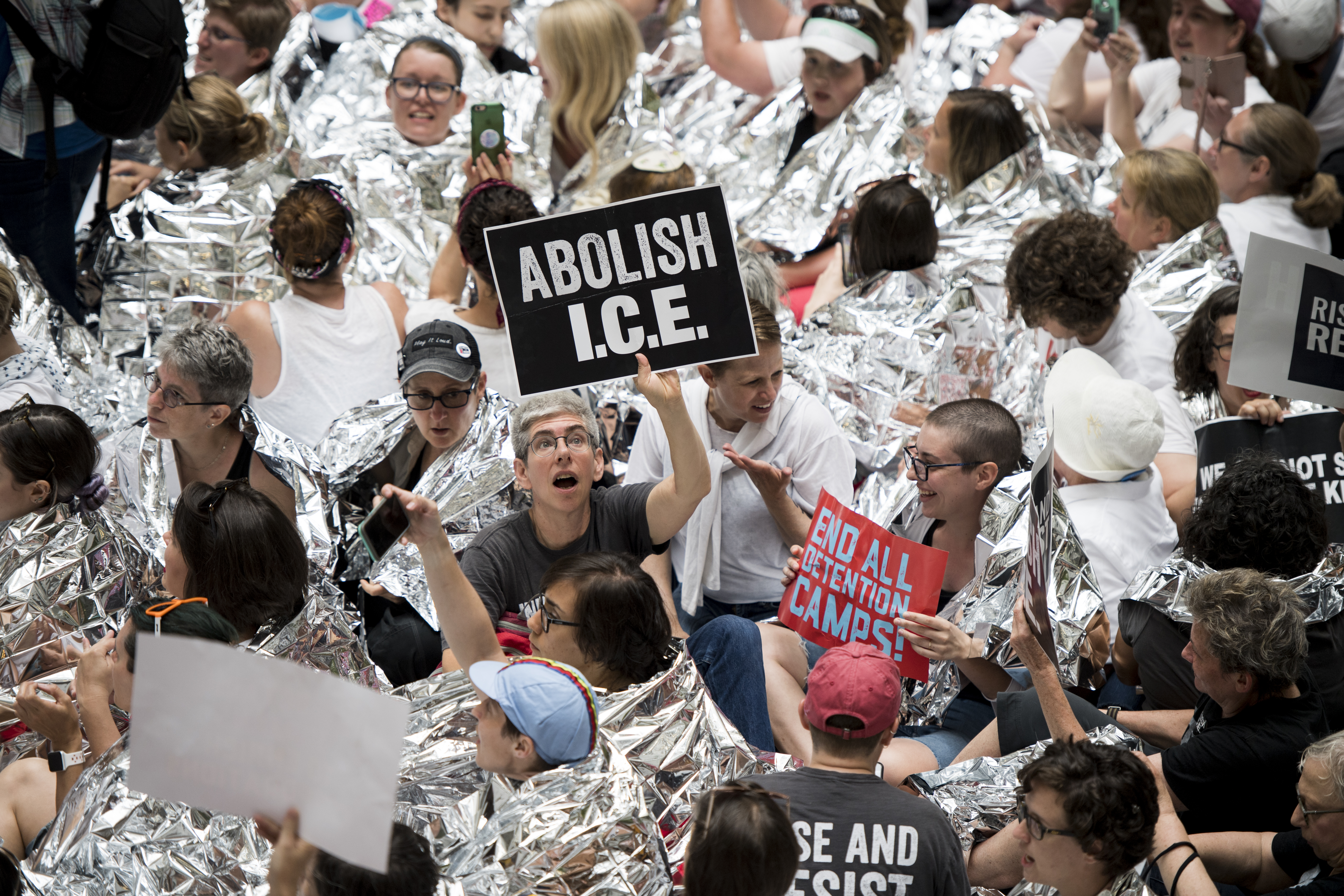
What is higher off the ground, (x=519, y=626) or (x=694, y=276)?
(x=694, y=276)

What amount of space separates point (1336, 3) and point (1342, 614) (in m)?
4.05

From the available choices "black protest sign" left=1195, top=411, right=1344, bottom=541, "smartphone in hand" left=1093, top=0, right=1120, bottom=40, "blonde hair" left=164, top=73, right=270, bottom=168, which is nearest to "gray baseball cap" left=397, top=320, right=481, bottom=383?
"blonde hair" left=164, top=73, right=270, bottom=168

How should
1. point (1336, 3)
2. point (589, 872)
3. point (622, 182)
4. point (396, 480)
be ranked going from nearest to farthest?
point (589, 872), point (396, 480), point (622, 182), point (1336, 3)

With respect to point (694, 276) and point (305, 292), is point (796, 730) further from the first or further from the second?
point (305, 292)

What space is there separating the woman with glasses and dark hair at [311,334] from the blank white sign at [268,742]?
2165mm

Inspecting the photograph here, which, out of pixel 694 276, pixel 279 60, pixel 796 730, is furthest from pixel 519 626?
pixel 279 60

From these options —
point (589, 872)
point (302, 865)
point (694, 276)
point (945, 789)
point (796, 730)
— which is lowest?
point (796, 730)

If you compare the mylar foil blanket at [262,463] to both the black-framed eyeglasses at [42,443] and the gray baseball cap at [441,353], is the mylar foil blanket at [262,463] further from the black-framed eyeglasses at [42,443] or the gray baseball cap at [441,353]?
the gray baseball cap at [441,353]

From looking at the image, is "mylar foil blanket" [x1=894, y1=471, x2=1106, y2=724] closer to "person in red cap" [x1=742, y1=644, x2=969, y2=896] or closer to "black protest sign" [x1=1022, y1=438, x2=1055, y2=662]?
"black protest sign" [x1=1022, y1=438, x2=1055, y2=662]

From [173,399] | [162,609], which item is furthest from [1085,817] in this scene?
[173,399]

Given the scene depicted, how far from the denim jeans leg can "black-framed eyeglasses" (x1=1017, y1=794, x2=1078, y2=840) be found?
997mm

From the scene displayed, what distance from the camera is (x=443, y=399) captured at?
12.9ft

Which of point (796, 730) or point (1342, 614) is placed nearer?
point (1342, 614)

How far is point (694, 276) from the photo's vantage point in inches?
138
